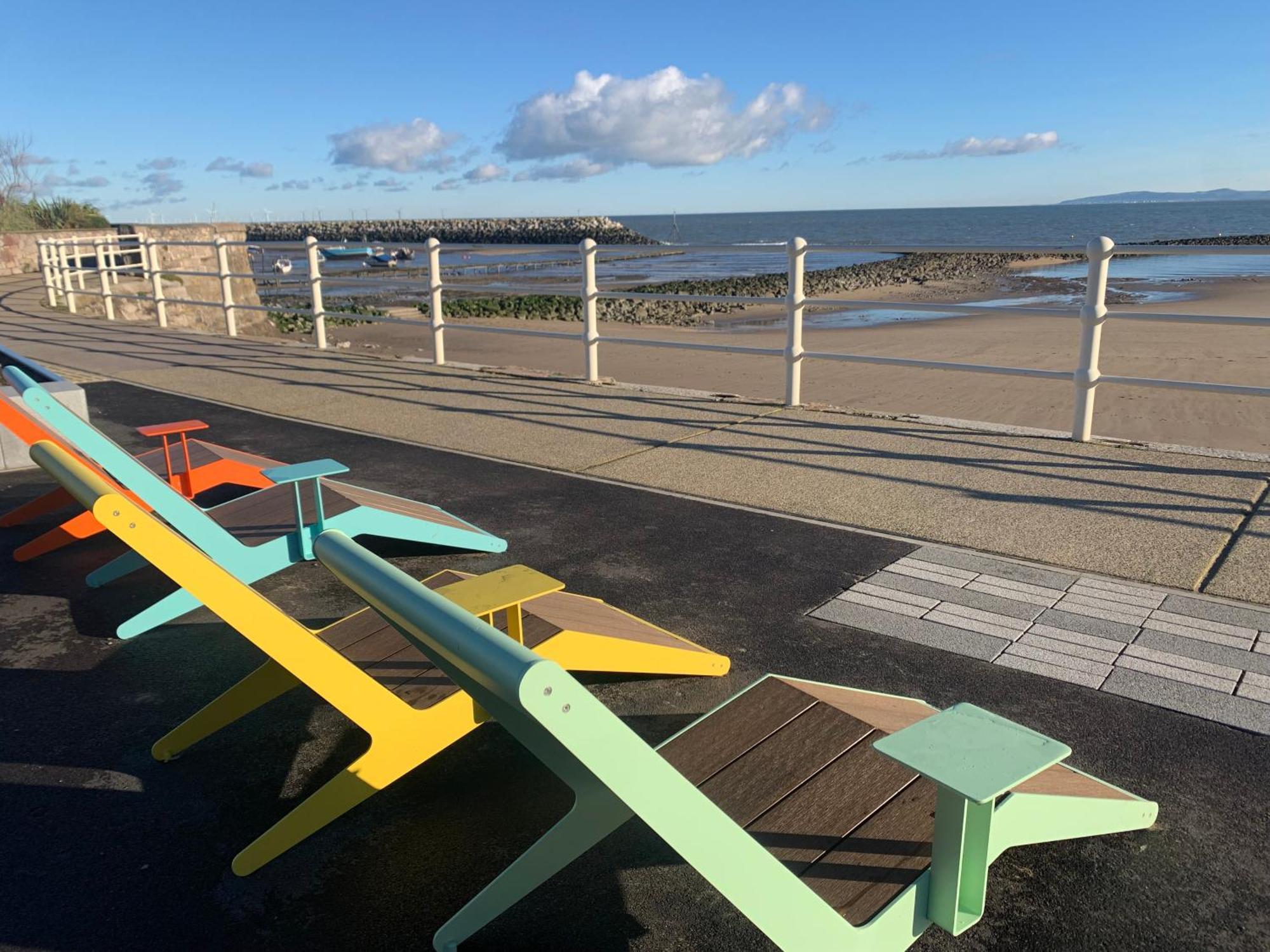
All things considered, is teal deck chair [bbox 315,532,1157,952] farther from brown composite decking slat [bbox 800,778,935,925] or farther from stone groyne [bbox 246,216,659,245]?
stone groyne [bbox 246,216,659,245]

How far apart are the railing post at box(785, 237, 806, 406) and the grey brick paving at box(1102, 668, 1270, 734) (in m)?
5.18

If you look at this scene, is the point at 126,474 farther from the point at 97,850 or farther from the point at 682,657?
the point at 682,657

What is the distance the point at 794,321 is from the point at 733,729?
6.23 m

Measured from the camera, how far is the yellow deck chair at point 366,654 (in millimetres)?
2592

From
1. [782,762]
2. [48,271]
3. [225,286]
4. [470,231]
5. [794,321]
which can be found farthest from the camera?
[470,231]

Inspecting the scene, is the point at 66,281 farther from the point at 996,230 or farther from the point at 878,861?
the point at 996,230

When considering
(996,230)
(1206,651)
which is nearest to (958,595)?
(1206,651)

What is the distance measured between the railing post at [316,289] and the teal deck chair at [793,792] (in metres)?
11.5

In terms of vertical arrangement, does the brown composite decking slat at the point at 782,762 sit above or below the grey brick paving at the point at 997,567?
above

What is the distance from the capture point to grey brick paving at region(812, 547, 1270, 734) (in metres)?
3.81

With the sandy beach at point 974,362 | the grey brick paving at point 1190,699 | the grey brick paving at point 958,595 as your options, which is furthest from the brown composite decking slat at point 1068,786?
the sandy beach at point 974,362

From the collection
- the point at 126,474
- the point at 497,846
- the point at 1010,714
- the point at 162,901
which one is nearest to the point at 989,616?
the point at 1010,714

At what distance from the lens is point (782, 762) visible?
2.86 m

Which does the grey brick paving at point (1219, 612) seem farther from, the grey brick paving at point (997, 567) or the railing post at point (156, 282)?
the railing post at point (156, 282)
